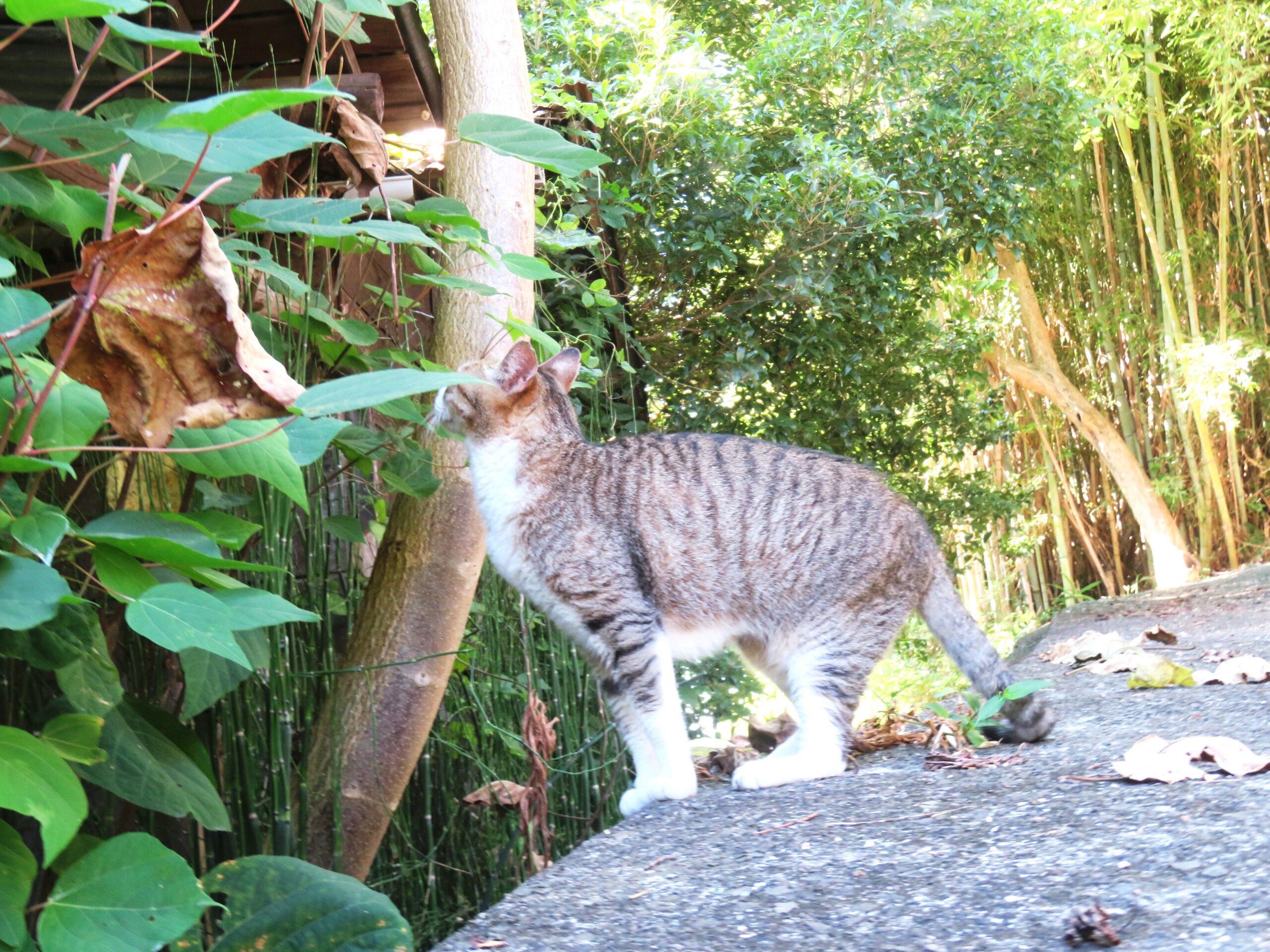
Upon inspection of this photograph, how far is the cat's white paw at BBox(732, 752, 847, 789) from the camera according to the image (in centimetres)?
233

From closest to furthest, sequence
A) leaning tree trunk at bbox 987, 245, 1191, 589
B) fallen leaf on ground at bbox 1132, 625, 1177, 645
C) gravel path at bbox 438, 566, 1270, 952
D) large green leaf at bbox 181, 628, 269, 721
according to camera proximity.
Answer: gravel path at bbox 438, 566, 1270, 952, large green leaf at bbox 181, 628, 269, 721, fallen leaf on ground at bbox 1132, 625, 1177, 645, leaning tree trunk at bbox 987, 245, 1191, 589

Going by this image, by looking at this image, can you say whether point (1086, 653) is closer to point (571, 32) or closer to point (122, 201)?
point (571, 32)

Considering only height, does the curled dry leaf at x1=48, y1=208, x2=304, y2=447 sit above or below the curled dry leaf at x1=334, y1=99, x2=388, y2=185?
below

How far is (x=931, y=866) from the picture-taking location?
155cm

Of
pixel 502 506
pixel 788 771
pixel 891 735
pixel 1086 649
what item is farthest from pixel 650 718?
pixel 1086 649

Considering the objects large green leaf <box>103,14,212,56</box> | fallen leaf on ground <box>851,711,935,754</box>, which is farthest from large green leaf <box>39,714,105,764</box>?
fallen leaf on ground <box>851,711,935,754</box>

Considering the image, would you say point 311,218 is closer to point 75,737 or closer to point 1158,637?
point 75,737

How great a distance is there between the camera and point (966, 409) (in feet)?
17.2

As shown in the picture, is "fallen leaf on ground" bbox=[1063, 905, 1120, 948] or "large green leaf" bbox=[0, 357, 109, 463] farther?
"fallen leaf on ground" bbox=[1063, 905, 1120, 948]

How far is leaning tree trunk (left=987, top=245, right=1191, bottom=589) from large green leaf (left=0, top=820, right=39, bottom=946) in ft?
23.5

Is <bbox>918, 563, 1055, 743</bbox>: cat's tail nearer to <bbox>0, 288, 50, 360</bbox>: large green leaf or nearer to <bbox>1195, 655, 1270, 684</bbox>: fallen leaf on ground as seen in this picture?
<bbox>1195, 655, 1270, 684</bbox>: fallen leaf on ground

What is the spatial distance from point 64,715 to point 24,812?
24 centimetres

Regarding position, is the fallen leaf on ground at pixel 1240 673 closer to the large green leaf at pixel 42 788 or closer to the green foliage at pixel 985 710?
the green foliage at pixel 985 710

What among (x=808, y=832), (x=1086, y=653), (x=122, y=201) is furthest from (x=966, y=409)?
(x=122, y=201)
